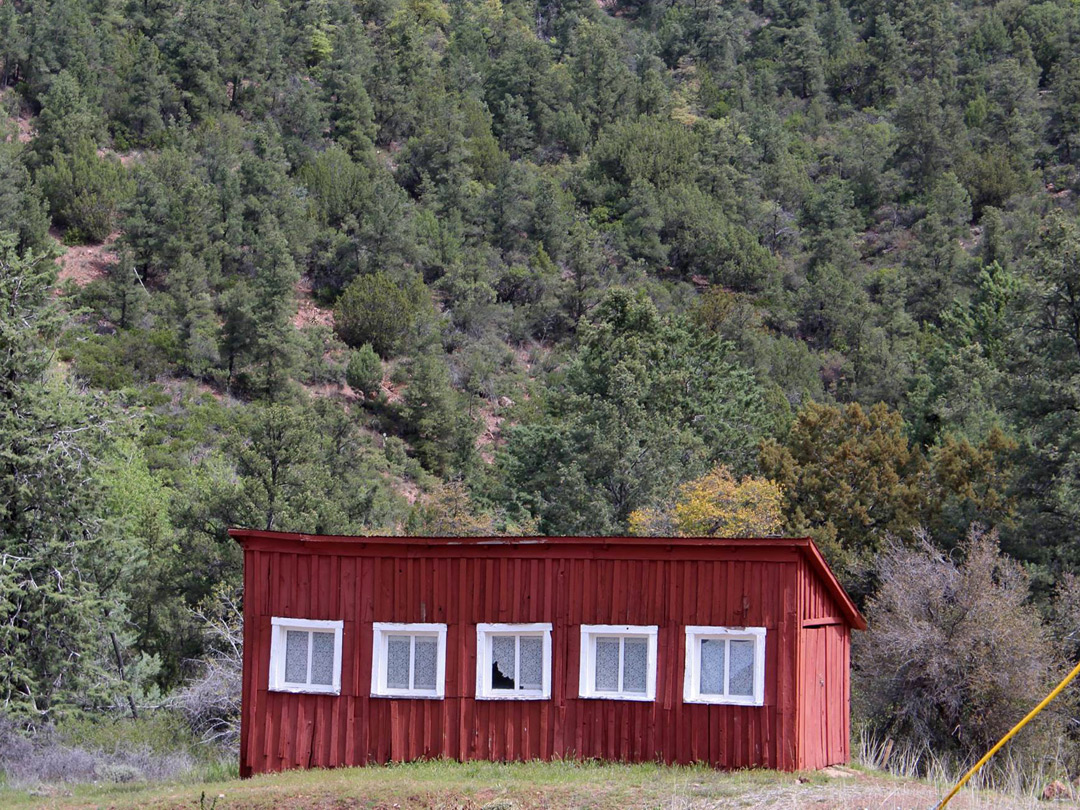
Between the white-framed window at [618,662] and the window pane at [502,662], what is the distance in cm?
96

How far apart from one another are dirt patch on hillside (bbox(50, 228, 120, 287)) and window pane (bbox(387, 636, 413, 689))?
169 ft

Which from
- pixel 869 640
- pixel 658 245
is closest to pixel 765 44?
pixel 658 245

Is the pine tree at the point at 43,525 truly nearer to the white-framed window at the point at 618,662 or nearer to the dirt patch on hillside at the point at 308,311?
the white-framed window at the point at 618,662

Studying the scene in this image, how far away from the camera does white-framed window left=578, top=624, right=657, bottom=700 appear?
17781mm

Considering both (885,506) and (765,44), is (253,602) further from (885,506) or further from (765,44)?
(765,44)

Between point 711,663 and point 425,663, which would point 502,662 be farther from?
point 711,663

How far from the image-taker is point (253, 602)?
18672 millimetres

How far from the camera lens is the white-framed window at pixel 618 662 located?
1778cm

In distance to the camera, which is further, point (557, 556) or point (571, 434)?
point (571, 434)

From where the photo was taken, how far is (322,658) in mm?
A: 18594

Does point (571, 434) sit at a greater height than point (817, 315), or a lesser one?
lesser

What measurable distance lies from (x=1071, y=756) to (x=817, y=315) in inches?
2233

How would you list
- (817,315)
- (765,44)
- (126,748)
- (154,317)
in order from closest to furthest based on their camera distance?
(126,748)
(154,317)
(817,315)
(765,44)

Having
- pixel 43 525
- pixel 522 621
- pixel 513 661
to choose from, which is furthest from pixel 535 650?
pixel 43 525
